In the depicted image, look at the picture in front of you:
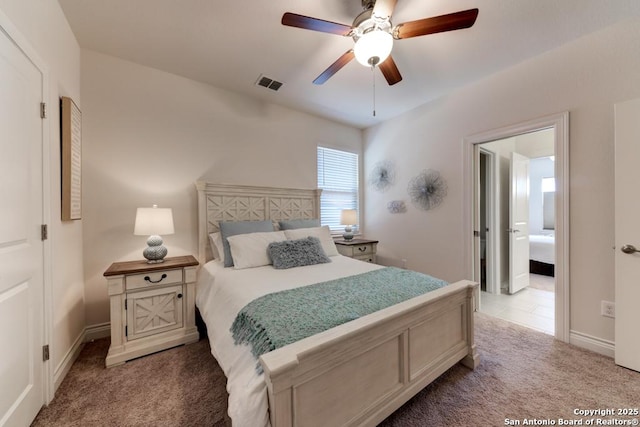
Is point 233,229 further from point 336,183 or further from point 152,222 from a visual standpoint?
point 336,183

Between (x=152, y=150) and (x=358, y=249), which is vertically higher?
(x=152, y=150)

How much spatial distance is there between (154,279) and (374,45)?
95.6 inches

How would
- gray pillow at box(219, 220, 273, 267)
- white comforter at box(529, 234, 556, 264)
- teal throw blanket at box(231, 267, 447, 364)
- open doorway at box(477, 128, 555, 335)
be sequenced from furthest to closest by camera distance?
white comforter at box(529, 234, 556, 264) < open doorway at box(477, 128, 555, 335) < gray pillow at box(219, 220, 273, 267) < teal throw blanket at box(231, 267, 447, 364)

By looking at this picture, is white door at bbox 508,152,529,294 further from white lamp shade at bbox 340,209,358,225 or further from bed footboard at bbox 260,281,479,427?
bed footboard at bbox 260,281,479,427

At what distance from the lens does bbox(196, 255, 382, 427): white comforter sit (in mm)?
958

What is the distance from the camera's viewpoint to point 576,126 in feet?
7.02

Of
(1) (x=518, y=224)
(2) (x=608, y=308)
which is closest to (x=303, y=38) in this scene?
(2) (x=608, y=308)

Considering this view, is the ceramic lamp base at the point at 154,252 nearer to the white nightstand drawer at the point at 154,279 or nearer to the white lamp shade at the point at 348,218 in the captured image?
the white nightstand drawer at the point at 154,279

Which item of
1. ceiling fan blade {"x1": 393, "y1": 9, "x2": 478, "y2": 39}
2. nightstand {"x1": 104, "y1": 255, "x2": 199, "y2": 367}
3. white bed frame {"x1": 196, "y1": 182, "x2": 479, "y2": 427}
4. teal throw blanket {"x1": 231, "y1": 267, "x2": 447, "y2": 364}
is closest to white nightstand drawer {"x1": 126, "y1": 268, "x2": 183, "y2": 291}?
nightstand {"x1": 104, "y1": 255, "x2": 199, "y2": 367}

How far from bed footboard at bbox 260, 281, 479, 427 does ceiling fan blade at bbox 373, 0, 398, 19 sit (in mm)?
1733

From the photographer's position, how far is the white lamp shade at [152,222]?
2.13 m

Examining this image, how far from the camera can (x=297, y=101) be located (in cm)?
324

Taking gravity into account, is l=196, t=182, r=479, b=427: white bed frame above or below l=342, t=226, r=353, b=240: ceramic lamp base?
below

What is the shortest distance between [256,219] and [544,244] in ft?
16.5
